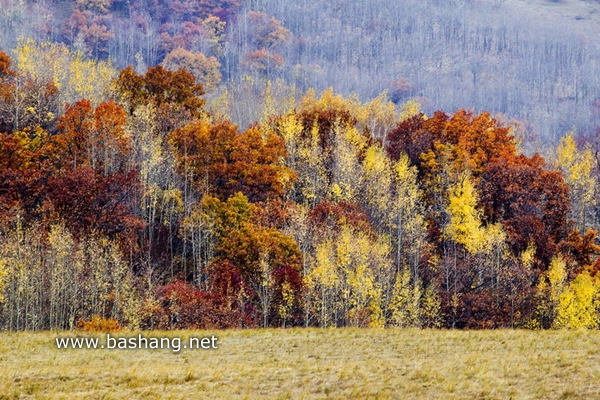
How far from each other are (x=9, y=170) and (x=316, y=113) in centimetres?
2707

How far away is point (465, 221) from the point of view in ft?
171

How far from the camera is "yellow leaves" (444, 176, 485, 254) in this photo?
168 ft

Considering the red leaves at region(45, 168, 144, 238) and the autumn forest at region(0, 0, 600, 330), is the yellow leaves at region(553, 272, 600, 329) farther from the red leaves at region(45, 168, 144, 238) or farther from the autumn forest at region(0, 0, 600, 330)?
the red leaves at region(45, 168, 144, 238)

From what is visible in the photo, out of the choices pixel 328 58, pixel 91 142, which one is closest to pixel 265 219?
pixel 91 142

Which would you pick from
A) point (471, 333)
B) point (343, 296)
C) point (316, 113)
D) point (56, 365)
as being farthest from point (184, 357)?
point (316, 113)

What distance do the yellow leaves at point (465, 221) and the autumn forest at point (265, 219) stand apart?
0.14 m

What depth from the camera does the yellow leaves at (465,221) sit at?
168ft

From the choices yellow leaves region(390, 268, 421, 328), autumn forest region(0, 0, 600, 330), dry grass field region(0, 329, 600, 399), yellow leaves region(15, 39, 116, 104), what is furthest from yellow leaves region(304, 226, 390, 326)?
yellow leaves region(15, 39, 116, 104)

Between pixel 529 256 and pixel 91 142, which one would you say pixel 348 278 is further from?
pixel 91 142

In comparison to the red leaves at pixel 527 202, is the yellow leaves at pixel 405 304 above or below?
below

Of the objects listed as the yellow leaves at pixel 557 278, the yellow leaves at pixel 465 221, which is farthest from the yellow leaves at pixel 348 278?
the yellow leaves at pixel 557 278

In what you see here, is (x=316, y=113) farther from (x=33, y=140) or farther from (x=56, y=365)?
(x=56, y=365)

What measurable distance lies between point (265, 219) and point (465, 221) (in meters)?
12.9

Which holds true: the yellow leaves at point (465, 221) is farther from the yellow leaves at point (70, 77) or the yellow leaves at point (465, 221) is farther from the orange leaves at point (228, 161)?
the yellow leaves at point (70, 77)
